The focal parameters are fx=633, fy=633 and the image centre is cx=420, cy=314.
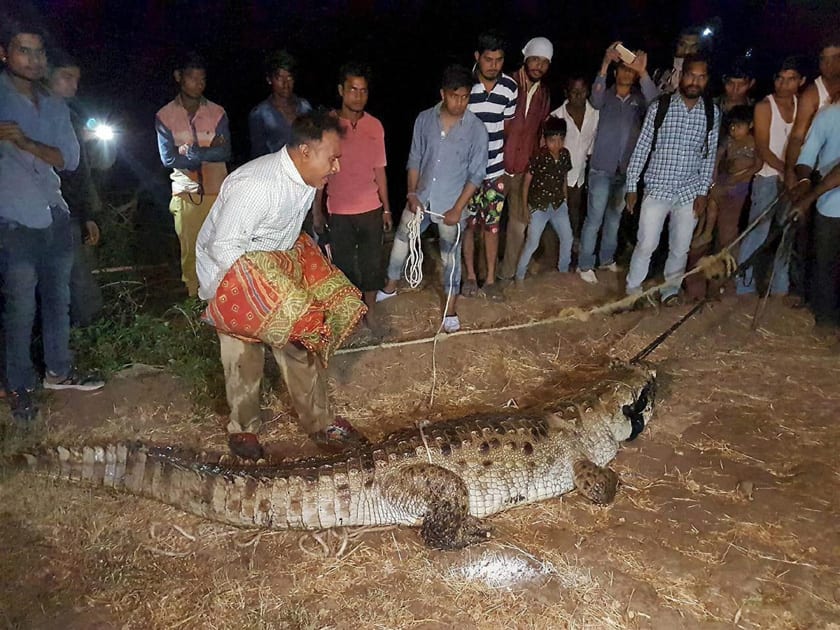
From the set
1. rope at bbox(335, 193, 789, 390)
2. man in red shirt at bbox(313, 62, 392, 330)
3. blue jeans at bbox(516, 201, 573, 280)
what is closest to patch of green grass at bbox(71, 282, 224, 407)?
rope at bbox(335, 193, 789, 390)

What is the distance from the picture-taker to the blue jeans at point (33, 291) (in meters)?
4.03

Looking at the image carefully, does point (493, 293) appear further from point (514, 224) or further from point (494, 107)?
point (494, 107)

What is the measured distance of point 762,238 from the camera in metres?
5.96

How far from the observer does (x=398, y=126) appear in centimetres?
1244

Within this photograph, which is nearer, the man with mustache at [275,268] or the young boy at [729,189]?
the man with mustache at [275,268]

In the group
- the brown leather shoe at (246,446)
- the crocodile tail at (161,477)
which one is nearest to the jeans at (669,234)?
the brown leather shoe at (246,446)

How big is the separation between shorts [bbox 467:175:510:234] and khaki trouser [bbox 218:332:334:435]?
8.00 ft

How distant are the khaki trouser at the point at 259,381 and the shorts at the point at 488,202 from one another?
244 centimetres

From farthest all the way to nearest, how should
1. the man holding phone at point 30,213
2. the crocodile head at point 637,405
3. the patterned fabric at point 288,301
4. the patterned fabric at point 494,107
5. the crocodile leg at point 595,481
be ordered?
the patterned fabric at point 494,107 → the crocodile head at point 637,405 → the man holding phone at point 30,213 → the crocodile leg at point 595,481 → the patterned fabric at point 288,301

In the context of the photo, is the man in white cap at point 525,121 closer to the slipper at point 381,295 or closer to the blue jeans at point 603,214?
the blue jeans at point 603,214

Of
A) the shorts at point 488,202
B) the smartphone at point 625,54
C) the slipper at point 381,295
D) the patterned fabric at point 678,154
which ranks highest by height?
the smartphone at point 625,54

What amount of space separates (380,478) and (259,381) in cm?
102

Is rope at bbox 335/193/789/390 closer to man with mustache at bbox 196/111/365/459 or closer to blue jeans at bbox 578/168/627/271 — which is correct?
blue jeans at bbox 578/168/627/271

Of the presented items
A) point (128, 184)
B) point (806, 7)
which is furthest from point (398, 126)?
point (806, 7)
